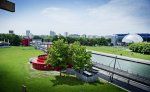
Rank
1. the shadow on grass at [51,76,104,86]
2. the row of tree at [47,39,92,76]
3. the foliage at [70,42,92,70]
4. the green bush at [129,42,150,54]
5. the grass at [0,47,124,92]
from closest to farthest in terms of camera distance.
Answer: the grass at [0,47,124,92] → the shadow on grass at [51,76,104,86] → the foliage at [70,42,92,70] → the row of tree at [47,39,92,76] → the green bush at [129,42,150,54]

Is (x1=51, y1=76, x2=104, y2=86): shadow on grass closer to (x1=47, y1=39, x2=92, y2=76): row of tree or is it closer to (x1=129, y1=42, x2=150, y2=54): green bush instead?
(x1=47, y1=39, x2=92, y2=76): row of tree

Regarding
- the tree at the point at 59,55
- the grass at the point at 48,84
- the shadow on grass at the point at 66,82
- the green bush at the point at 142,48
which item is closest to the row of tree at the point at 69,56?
the tree at the point at 59,55

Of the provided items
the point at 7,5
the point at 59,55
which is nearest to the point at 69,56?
Result: the point at 59,55

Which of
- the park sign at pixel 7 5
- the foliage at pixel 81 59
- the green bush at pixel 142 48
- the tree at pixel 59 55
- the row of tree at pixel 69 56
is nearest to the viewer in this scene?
the park sign at pixel 7 5

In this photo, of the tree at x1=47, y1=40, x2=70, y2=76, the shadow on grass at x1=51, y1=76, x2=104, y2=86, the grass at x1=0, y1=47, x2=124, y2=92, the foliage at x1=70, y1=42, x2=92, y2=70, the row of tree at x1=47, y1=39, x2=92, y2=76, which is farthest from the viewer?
the tree at x1=47, y1=40, x2=70, y2=76

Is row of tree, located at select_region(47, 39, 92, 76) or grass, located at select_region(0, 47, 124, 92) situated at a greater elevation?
row of tree, located at select_region(47, 39, 92, 76)

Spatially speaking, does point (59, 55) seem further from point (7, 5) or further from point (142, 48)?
point (142, 48)

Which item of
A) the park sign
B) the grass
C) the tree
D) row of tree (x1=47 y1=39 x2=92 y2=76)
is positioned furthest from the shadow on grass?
the park sign

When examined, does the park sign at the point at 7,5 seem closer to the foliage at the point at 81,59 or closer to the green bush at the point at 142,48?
the foliage at the point at 81,59

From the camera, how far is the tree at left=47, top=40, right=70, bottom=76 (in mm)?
32188

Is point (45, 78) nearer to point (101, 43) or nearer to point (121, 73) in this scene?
point (121, 73)

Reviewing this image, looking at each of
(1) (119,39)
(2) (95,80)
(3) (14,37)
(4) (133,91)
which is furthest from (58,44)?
(1) (119,39)

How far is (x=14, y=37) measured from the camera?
4496 inches

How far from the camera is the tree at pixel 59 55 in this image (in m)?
32.2
